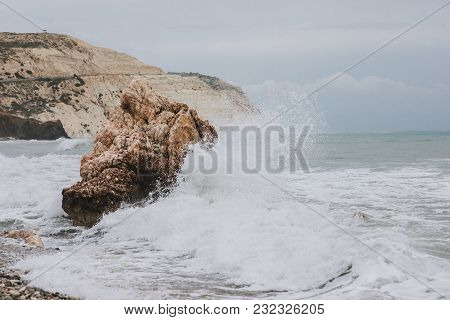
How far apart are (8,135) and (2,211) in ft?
141

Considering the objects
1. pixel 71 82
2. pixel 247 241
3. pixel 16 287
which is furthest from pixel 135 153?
pixel 71 82

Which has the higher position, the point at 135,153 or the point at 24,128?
the point at 24,128

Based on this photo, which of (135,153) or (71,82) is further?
(71,82)

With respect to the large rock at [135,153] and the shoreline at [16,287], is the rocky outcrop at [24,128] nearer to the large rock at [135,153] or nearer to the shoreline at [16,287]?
the large rock at [135,153]

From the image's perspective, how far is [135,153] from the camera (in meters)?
12.5

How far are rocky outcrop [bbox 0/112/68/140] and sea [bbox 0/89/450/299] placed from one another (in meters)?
39.8

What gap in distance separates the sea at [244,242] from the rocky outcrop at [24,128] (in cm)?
3981

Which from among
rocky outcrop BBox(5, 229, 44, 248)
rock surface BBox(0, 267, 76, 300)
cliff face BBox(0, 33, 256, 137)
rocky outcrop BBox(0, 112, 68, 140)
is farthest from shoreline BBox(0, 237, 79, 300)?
cliff face BBox(0, 33, 256, 137)

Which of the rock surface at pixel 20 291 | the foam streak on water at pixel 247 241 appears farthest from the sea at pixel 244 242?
the rock surface at pixel 20 291

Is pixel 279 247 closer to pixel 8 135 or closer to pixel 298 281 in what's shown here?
pixel 298 281

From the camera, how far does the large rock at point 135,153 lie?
11.9 m

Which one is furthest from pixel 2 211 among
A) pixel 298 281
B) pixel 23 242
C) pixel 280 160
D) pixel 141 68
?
pixel 141 68

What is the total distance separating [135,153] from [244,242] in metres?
4.64

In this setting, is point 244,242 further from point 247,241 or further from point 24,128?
point 24,128
